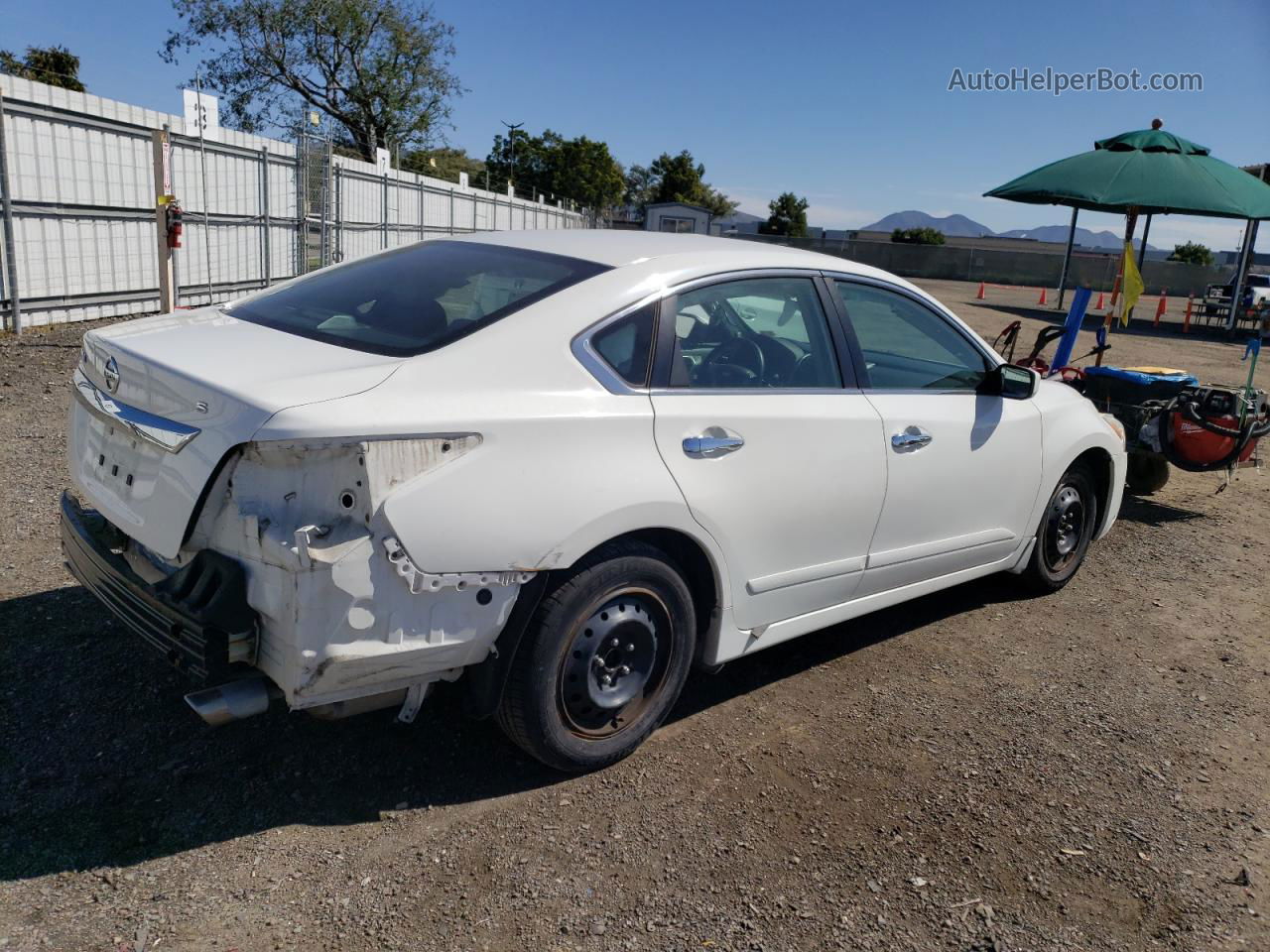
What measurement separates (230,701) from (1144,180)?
10017 millimetres

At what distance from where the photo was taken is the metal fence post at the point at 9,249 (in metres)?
9.95

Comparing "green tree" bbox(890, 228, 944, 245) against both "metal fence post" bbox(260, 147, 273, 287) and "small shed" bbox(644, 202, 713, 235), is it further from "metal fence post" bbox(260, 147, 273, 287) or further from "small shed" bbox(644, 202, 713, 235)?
"metal fence post" bbox(260, 147, 273, 287)

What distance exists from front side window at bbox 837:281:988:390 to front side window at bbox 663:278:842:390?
8.7 inches

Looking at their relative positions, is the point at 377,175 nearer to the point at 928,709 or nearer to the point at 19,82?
the point at 19,82

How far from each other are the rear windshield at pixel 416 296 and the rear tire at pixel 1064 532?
292 cm

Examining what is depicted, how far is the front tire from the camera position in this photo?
2914 millimetres

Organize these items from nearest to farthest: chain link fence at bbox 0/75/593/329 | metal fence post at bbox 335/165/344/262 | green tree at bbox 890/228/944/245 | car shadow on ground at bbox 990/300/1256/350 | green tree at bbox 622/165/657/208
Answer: chain link fence at bbox 0/75/593/329, metal fence post at bbox 335/165/344/262, car shadow on ground at bbox 990/300/1256/350, green tree at bbox 890/228/944/245, green tree at bbox 622/165/657/208

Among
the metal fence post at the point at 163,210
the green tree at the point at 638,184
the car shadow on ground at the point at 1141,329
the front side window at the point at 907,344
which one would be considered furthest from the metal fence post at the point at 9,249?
the green tree at the point at 638,184

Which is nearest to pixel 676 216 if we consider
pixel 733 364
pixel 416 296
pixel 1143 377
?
pixel 1143 377

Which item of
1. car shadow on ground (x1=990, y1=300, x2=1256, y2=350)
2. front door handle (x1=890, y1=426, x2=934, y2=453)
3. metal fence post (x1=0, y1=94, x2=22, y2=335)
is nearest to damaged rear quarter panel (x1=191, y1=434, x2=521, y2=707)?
front door handle (x1=890, y1=426, x2=934, y2=453)

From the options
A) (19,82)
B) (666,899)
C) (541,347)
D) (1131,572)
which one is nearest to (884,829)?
(666,899)

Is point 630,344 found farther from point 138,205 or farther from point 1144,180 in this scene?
point 138,205

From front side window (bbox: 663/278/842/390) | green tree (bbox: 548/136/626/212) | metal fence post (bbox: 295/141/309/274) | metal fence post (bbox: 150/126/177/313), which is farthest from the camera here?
green tree (bbox: 548/136/626/212)

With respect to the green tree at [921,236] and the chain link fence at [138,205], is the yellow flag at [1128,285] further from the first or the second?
the green tree at [921,236]
